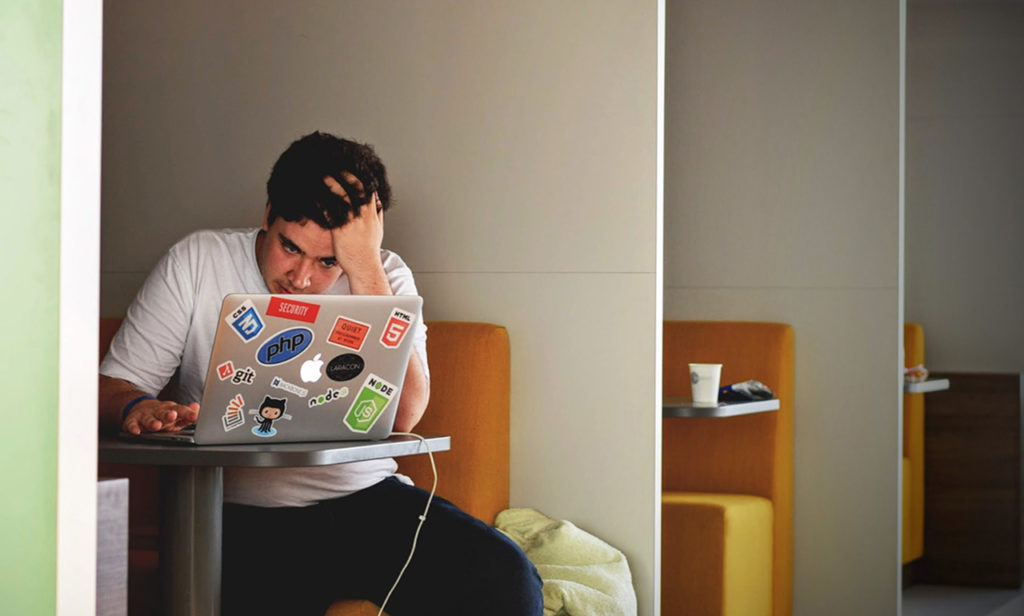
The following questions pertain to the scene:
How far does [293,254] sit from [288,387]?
704 millimetres

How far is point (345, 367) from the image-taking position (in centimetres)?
185

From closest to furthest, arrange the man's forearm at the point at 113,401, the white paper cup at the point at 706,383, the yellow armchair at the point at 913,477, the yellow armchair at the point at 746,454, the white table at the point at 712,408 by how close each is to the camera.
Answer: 1. the man's forearm at the point at 113,401
2. the white table at the point at 712,408
3. the white paper cup at the point at 706,383
4. the yellow armchair at the point at 746,454
5. the yellow armchair at the point at 913,477

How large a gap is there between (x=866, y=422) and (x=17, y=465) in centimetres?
332

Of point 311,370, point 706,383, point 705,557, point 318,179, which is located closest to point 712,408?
point 706,383

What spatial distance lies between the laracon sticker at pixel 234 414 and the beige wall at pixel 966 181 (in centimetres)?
490

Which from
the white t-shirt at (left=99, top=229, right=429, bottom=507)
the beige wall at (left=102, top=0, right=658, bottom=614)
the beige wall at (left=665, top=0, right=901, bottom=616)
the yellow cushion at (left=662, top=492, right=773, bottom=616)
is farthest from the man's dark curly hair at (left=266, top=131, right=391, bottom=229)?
the beige wall at (left=665, top=0, right=901, bottom=616)

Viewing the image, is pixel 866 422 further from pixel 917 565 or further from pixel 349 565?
pixel 349 565

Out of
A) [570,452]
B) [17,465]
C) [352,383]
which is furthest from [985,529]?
[17,465]

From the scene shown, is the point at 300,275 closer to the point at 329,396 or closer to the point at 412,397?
the point at 412,397

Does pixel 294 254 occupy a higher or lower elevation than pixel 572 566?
higher

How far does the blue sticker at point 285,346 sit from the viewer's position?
5.89ft

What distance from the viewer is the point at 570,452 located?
9.43 ft

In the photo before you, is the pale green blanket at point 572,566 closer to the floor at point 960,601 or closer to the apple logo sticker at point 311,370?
the apple logo sticker at point 311,370

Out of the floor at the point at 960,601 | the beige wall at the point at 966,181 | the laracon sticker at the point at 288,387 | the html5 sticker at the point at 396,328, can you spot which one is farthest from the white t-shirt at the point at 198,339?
the beige wall at the point at 966,181
